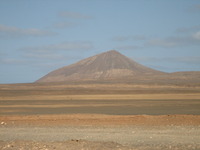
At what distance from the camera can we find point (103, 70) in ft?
539

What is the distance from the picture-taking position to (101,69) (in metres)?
165

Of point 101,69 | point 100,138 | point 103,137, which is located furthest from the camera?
point 101,69

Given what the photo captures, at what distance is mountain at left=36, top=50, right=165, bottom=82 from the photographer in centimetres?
15762

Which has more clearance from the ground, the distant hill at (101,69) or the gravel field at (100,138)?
the distant hill at (101,69)

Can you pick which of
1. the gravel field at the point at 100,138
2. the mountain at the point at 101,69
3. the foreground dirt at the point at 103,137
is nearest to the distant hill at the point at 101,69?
the mountain at the point at 101,69

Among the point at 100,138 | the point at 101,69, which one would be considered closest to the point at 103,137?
the point at 100,138

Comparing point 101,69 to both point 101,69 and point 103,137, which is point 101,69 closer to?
point 101,69

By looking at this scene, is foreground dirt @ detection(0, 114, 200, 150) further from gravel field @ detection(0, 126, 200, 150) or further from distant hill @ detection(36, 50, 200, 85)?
distant hill @ detection(36, 50, 200, 85)

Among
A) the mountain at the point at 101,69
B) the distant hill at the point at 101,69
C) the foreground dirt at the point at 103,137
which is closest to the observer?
the foreground dirt at the point at 103,137

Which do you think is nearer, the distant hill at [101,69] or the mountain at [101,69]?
the distant hill at [101,69]

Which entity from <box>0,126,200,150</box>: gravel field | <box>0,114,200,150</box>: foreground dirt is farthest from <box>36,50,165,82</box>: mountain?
<box>0,126,200,150</box>: gravel field

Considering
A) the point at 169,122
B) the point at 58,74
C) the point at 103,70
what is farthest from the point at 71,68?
the point at 169,122

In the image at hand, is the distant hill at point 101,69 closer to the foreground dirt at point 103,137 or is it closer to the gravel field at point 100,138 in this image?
the foreground dirt at point 103,137

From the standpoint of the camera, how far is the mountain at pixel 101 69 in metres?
158
